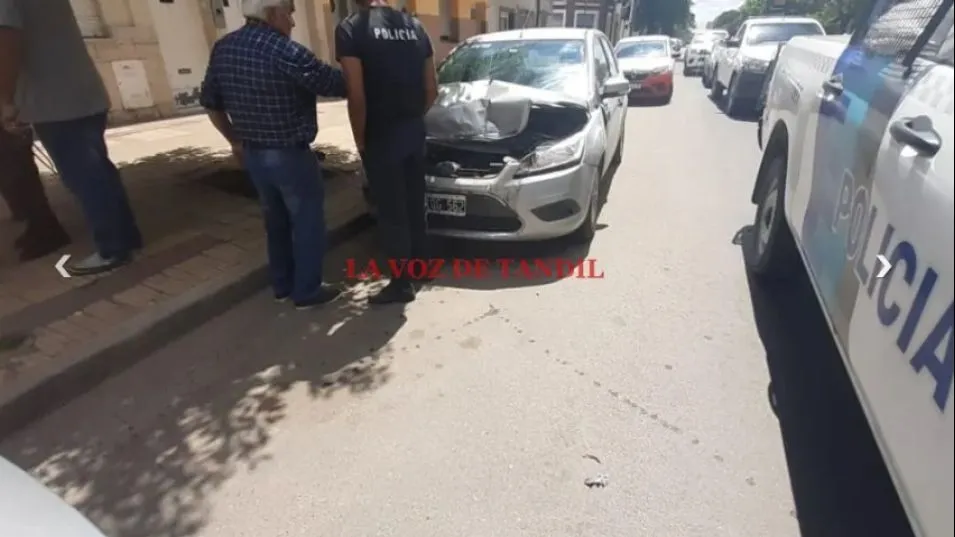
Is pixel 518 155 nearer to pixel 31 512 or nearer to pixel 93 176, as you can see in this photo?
pixel 93 176

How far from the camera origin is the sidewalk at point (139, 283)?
284cm

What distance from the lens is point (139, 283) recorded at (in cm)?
364

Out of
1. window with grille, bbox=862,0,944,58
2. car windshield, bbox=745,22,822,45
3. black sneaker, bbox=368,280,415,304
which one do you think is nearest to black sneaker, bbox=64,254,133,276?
black sneaker, bbox=368,280,415,304

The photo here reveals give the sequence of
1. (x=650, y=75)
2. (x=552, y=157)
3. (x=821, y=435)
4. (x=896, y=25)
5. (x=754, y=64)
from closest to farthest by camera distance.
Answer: (x=896, y=25), (x=821, y=435), (x=552, y=157), (x=754, y=64), (x=650, y=75)

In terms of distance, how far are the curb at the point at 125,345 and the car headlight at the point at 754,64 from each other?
910cm

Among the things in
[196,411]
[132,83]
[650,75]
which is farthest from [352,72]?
[650,75]

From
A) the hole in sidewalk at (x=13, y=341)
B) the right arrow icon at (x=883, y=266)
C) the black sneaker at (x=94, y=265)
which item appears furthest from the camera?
the black sneaker at (x=94, y=265)

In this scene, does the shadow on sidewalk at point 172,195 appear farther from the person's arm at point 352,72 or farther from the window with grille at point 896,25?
the window with grille at point 896,25

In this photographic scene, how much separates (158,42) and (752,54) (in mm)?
10181

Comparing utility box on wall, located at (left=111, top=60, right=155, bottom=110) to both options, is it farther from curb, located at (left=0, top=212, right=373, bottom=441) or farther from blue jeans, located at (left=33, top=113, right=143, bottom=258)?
curb, located at (left=0, top=212, right=373, bottom=441)

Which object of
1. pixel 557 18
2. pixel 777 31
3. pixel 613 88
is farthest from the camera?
pixel 557 18

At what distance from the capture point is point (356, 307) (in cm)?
360

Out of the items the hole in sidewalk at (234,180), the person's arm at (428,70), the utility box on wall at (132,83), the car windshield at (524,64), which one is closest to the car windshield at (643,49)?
the car windshield at (524,64)

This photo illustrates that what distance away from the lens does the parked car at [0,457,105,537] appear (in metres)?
1.25
